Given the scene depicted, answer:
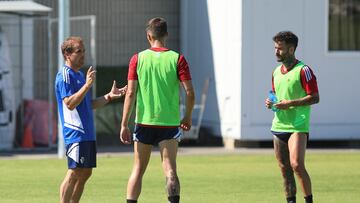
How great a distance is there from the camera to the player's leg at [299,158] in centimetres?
1186

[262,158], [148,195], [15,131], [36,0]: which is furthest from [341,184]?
[36,0]

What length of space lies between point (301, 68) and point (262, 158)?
→ 8426 millimetres

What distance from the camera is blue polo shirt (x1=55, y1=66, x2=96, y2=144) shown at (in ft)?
35.1

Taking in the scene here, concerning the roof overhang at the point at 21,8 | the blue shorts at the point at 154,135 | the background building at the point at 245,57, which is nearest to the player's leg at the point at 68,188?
the blue shorts at the point at 154,135

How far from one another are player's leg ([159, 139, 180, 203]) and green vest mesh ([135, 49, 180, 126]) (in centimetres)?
21

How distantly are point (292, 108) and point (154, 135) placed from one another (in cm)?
178

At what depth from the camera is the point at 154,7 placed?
84.9ft

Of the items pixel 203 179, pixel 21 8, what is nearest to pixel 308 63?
pixel 21 8

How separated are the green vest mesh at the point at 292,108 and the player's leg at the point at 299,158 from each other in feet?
0.32

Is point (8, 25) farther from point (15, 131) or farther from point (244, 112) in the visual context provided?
point (244, 112)

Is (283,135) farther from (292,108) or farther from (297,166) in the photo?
(297,166)

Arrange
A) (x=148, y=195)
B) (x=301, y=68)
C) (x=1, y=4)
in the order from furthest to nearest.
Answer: (x=1, y=4) → (x=148, y=195) → (x=301, y=68)

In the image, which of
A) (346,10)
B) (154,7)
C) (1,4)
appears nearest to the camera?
(1,4)

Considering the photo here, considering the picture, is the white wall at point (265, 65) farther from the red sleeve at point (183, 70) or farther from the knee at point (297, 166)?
the red sleeve at point (183, 70)
